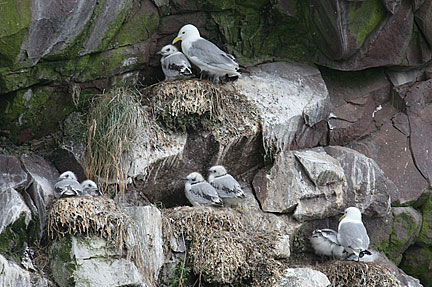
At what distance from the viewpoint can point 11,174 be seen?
9.23m

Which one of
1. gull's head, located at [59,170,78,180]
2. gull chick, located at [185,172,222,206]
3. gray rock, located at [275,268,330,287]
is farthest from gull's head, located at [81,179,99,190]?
gray rock, located at [275,268,330,287]

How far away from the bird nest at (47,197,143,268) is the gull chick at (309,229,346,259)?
103 inches

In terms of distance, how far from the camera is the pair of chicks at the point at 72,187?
9.09m

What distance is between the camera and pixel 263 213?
1057 cm

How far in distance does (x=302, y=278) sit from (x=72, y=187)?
2.74 meters

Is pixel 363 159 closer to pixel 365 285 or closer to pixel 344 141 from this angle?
pixel 344 141

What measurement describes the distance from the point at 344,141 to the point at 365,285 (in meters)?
2.39

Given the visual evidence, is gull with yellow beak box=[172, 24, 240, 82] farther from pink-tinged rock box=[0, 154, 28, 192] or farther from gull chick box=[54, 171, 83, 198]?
pink-tinged rock box=[0, 154, 28, 192]

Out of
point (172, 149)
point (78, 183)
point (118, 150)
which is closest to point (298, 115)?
point (172, 149)

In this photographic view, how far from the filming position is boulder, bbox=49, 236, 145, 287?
8.59 metres

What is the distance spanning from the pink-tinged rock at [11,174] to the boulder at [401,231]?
5.05 meters

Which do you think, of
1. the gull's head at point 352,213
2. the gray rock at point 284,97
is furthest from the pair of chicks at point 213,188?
the gull's head at point 352,213

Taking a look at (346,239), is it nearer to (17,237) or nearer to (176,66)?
(176,66)

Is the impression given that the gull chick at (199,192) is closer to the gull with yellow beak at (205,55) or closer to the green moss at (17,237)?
the gull with yellow beak at (205,55)
